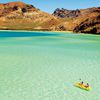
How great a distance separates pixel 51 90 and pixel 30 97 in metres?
2.99

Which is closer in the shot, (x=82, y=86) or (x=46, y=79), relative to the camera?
(x=82, y=86)

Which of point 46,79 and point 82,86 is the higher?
point 82,86

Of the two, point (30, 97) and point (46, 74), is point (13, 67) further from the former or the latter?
point (30, 97)

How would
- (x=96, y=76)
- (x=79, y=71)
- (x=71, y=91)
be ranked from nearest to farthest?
(x=71, y=91)
(x=96, y=76)
(x=79, y=71)

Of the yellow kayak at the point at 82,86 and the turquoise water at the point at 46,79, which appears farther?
the yellow kayak at the point at 82,86

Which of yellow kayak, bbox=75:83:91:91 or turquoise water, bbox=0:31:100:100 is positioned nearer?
turquoise water, bbox=0:31:100:100

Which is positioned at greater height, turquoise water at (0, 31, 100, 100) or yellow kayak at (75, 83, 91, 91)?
yellow kayak at (75, 83, 91, 91)

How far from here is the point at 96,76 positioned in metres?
30.2

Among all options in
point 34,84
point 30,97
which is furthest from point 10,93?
point 34,84

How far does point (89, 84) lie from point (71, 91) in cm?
327

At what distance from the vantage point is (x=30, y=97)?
22391 millimetres

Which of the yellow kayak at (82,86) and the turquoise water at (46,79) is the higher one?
the yellow kayak at (82,86)

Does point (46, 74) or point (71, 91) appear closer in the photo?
point (71, 91)

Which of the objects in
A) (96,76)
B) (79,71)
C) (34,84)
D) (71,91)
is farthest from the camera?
(79,71)
